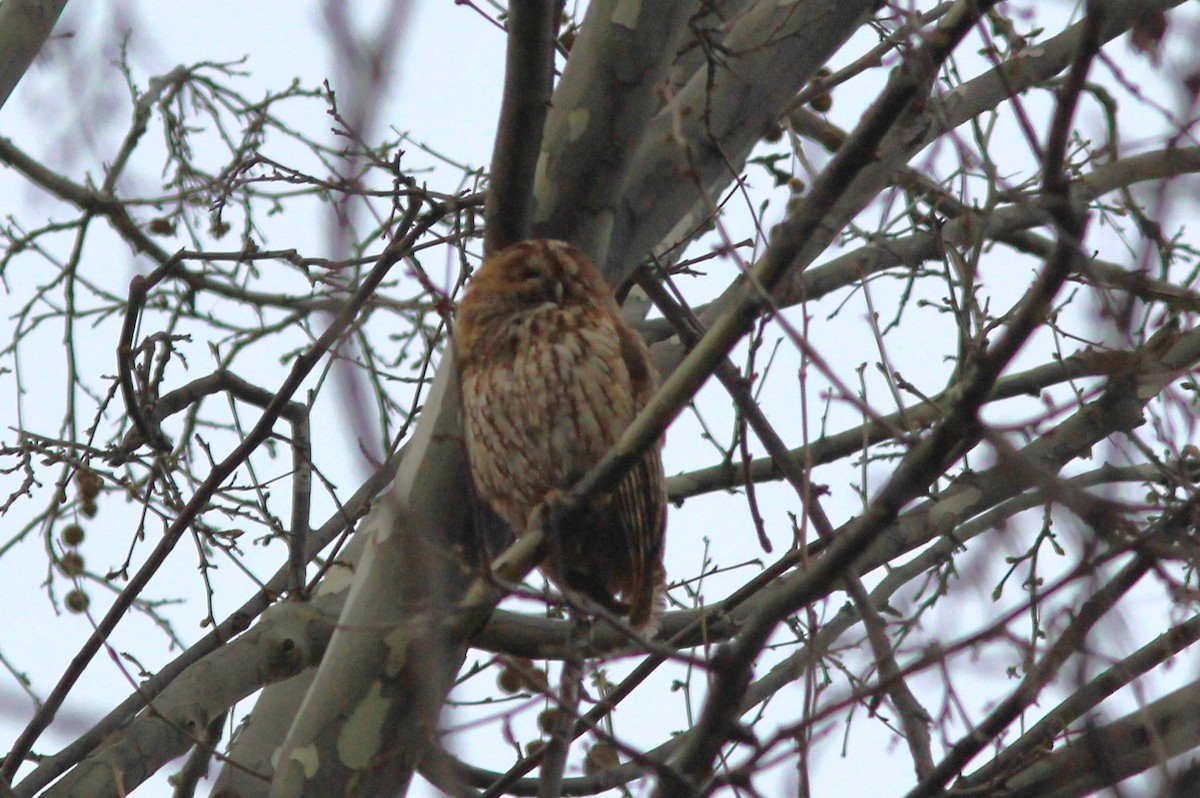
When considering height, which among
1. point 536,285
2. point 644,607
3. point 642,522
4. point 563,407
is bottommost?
point 644,607

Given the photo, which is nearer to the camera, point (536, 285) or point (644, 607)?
point (644, 607)

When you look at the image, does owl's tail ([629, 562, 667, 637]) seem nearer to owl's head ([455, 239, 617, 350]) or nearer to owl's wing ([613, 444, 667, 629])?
owl's wing ([613, 444, 667, 629])

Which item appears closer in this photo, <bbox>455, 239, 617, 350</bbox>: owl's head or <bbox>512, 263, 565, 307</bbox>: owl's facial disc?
<bbox>455, 239, 617, 350</bbox>: owl's head

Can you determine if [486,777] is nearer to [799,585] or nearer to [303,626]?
[303,626]

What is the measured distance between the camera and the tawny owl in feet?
11.2

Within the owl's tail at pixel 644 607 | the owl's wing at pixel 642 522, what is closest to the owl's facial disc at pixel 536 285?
the owl's wing at pixel 642 522

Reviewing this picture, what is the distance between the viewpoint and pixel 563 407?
342 cm

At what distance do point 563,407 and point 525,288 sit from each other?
1.25 feet

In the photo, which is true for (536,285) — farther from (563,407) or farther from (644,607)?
(644,607)

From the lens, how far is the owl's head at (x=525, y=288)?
3268mm

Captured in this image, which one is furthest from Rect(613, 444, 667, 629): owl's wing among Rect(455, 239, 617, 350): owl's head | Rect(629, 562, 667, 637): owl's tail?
Rect(455, 239, 617, 350): owl's head

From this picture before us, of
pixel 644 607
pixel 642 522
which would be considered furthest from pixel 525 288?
pixel 644 607

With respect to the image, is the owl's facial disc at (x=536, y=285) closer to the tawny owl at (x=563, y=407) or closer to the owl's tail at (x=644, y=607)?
the tawny owl at (x=563, y=407)

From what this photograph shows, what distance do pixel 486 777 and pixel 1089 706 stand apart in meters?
1.67
